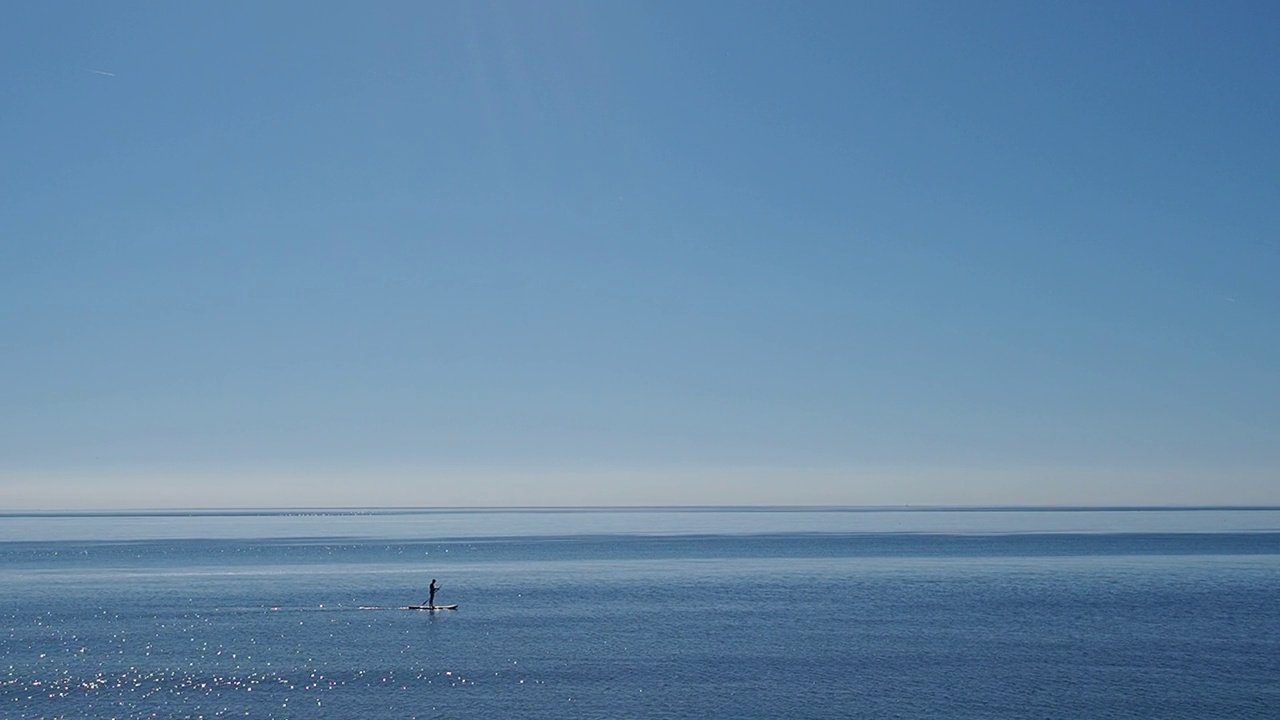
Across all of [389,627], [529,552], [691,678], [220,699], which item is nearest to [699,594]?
[389,627]

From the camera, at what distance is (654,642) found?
167 feet

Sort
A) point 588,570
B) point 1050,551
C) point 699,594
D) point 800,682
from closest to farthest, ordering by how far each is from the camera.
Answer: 1. point 800,682
2. point 699,594
3. point 588,570
4. point 1050,551

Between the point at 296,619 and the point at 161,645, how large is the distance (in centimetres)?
1139

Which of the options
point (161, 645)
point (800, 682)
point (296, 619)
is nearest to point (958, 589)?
point (800, 682)

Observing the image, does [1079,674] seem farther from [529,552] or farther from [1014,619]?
→ [529,552]

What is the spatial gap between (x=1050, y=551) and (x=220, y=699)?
112 m

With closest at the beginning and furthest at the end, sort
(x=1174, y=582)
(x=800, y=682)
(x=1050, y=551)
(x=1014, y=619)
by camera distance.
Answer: (x=800, y=682) → (x=1014, y=619) → (x=1174, y=582) → (x=1050, y=551)

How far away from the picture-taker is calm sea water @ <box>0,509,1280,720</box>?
3753 centimetres

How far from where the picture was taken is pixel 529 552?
135500mm

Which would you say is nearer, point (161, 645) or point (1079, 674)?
point (1079, 674)

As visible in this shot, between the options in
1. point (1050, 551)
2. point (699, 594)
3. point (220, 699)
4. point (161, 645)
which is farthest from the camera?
point (1050, 551)

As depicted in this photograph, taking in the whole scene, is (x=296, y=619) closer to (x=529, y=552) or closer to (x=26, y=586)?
(x=26, y=586)

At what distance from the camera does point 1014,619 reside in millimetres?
58812

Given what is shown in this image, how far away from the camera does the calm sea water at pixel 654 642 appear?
1478 inches
